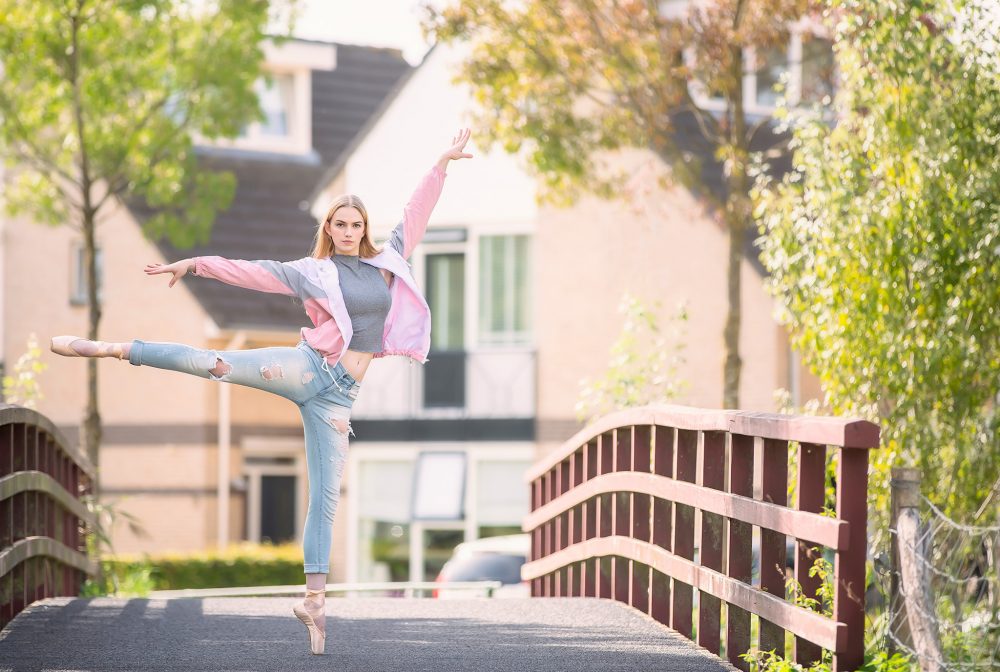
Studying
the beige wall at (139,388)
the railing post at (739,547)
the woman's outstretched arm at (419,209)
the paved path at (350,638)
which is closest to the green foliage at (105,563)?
the paved path at (350,638)

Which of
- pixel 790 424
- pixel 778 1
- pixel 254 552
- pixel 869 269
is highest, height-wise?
pixel 778 1

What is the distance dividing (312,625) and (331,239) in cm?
167

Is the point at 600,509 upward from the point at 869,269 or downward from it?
downward

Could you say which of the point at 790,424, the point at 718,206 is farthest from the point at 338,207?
the point at 718,206

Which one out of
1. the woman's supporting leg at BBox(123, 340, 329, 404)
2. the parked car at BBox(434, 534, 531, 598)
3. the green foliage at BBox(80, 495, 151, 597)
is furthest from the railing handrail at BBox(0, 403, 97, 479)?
the parked car at BBox(434, 534, 531, 598)

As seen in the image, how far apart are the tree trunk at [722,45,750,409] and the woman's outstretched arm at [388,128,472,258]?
270 inches

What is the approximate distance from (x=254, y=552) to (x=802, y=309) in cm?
1571

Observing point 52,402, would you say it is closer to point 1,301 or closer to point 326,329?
point 1,301

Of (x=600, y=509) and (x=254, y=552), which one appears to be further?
(x=254, y=552)

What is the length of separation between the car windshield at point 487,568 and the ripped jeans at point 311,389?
1115 centimetres

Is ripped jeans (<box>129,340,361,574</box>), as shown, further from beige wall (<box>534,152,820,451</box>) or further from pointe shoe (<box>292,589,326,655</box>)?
beige wall (<box>534,152,820,451</box>)

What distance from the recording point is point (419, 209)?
812 centimetres

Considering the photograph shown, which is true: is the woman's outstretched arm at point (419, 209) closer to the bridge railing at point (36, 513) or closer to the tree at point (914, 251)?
the bridge railing at point (36, 513)

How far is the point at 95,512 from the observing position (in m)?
14.3
